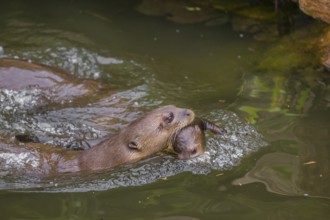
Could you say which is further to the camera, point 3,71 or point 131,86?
point 131,86

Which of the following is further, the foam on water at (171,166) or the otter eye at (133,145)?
the otter eye at (133,145)

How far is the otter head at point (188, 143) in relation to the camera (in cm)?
420

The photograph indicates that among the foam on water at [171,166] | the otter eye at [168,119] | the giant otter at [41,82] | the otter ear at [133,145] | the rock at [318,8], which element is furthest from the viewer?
the rock at [318,8]

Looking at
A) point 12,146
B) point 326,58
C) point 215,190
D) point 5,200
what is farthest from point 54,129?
point 326,58

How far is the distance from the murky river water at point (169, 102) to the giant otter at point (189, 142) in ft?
0.21

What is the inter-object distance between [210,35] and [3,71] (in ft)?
7.44

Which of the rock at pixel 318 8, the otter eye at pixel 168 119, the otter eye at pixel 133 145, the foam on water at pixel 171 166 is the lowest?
the foam on water at pixel 171 166

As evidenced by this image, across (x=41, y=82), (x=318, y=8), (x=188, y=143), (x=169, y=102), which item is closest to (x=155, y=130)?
(x=188, y=143)

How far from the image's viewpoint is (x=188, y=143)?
4203 mm

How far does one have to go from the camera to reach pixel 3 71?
5.12 m

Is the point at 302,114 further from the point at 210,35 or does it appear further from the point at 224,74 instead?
the point at 210,35

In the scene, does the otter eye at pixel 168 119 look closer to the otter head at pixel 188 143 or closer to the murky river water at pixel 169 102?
the otter head at pixel 188 143

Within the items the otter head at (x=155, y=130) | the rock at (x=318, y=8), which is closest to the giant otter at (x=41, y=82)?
the otter head at (x=155, y=130)

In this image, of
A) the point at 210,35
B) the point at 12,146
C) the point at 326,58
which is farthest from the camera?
the point at 210,35
